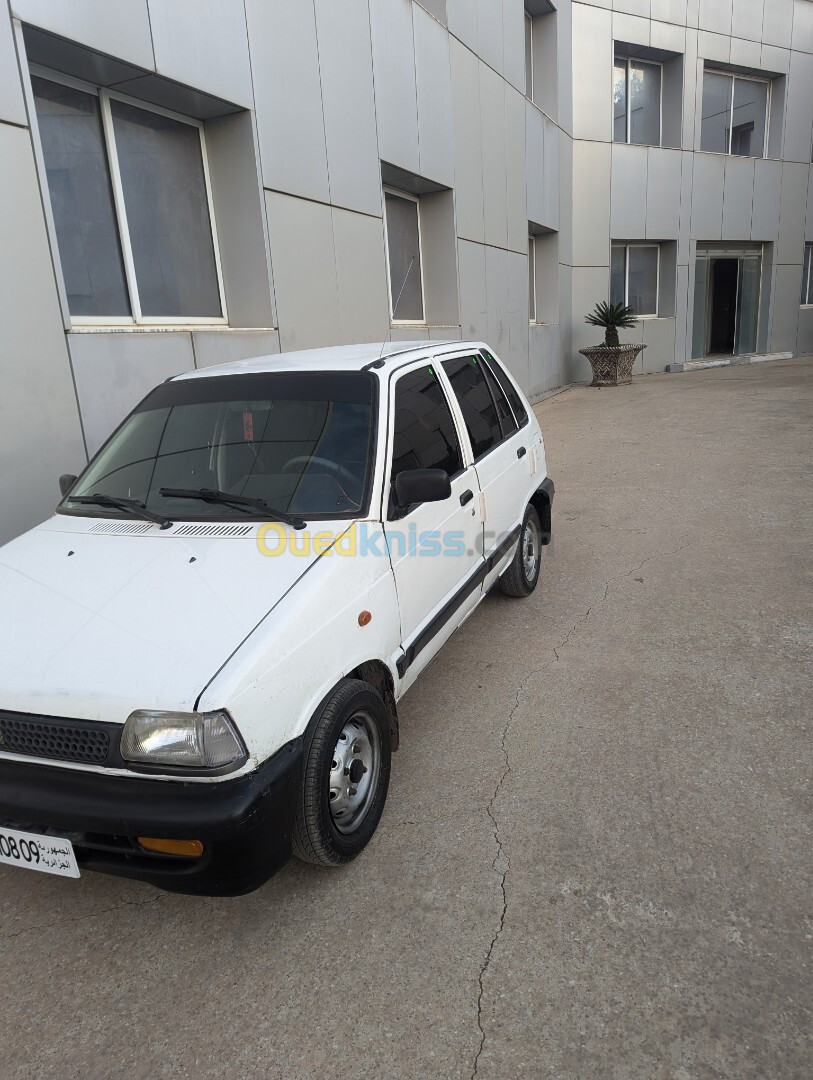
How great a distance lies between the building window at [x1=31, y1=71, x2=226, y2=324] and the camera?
545 cm

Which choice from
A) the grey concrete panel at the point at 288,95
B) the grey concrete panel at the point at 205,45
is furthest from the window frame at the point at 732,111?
the grey concrete panel at the point at 205,45

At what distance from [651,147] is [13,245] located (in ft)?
61.5

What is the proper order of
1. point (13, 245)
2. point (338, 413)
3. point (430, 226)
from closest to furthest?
point (338, 413) → point (13, 245) → point (430, 226)

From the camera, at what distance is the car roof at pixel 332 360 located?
3480 millimetres

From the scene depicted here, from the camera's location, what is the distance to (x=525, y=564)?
502 centimetres

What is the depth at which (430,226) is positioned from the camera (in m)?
11.3

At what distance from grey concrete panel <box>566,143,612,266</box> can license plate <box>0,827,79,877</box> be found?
61.3 feet

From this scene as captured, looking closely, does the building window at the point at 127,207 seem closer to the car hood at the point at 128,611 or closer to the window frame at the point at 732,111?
the car hood at the point at 128,611

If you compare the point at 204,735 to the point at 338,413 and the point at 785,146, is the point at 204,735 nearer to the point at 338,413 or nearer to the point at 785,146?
the point at 338,413

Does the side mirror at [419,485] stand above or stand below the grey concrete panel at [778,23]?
below

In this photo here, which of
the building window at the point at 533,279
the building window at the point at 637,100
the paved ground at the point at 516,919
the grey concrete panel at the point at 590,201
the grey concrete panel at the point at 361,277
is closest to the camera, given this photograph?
the paved ground at the point at 516,919

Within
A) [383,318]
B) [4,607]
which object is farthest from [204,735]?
[383,318]

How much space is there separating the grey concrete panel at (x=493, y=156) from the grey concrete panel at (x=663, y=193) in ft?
25.4

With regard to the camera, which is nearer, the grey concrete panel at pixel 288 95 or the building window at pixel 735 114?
the grey concrete panel at pixel 288 95
